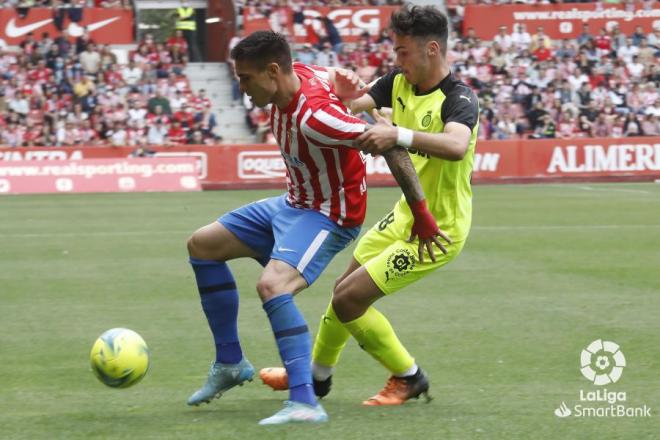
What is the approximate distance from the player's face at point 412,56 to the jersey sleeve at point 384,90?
14.4 inches

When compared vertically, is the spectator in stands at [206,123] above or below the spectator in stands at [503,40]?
below

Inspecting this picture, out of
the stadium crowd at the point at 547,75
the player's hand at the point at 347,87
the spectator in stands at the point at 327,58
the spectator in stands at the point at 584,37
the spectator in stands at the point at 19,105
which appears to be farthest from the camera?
the spectator in stands at the point at 584,37

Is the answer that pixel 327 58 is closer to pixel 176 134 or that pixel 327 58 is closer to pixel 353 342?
pixel 176 134

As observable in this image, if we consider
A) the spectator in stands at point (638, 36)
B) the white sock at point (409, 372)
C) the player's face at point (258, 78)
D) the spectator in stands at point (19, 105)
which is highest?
the player's face at point (258, 78)

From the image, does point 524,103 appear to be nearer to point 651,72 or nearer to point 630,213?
point 651,72

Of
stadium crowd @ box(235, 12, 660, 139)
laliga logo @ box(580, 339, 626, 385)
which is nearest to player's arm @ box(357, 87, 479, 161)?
laliga logo @ box(580, 339, 626, 385)

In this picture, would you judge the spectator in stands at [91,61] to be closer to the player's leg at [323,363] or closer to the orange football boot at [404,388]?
the player's leg at [323,363]

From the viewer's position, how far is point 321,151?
19.4 feet

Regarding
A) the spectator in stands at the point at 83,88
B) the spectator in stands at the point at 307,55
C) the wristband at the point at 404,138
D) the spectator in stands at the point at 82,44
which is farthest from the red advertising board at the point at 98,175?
the wristband at the point at 404,138

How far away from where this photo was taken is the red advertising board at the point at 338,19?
1268 inches

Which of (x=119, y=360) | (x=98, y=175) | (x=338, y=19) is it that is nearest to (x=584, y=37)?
(x=338, y=19)

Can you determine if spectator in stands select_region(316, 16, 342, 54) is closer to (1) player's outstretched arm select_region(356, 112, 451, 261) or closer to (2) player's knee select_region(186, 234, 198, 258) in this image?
(2) player's knee select_region(186, 234, 198, 258)

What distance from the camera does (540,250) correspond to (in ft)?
45.6

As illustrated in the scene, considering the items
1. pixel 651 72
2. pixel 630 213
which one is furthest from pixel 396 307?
pixel 651 72
